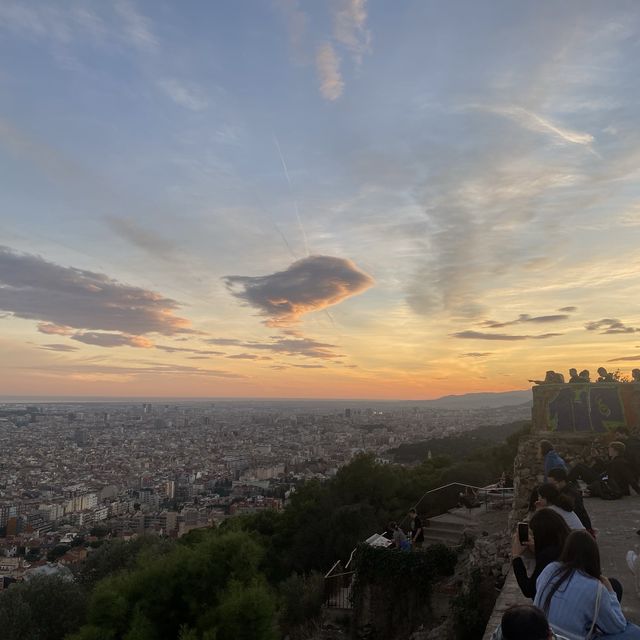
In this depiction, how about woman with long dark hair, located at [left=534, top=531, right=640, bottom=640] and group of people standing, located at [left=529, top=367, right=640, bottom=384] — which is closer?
woman with long dark hair, located at [left=534, top=531, right=640, bottom=640]

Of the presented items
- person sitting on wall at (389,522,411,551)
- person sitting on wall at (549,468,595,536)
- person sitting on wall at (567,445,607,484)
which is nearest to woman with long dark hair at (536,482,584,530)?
person sitting on wall at (549,468,595,536)

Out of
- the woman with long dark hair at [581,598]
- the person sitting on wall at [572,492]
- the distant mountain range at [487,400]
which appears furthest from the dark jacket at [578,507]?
the distant mountain range at [487,400]

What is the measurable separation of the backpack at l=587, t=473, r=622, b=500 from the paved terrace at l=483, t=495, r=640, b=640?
8cm

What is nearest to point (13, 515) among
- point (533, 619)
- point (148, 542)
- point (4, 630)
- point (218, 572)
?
point (148, 542)

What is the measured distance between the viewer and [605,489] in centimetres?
755

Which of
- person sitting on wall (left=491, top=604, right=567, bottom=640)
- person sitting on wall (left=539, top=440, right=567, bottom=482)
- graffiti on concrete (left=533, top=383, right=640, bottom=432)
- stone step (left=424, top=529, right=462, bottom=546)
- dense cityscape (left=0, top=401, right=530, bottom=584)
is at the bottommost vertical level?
dense cityscape (left=0, top=401, right=530, bottom=584)

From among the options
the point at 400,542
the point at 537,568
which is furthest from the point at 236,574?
the point at 537,568

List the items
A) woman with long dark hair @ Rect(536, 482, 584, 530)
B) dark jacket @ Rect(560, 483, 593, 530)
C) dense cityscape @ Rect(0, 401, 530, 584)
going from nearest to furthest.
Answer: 1. woman with long dark hair @ Rect(536, 482, 584, 530)
2. dark jacket @ Rect(560, 483, 593, 530)
3. dense cityscape @ Rect(0, 401, 530, 584)

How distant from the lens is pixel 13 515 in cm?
3653

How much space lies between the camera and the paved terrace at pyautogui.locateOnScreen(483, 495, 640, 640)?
3.84m

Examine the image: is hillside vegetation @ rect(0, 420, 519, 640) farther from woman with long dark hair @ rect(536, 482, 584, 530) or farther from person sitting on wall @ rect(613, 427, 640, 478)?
woman with long dark hair @ rect(536, 482, 584, 530)

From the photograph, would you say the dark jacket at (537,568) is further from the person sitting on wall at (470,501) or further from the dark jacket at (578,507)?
the person sitting on wall at (470,501)

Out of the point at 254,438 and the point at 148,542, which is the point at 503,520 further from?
the point at 254,438

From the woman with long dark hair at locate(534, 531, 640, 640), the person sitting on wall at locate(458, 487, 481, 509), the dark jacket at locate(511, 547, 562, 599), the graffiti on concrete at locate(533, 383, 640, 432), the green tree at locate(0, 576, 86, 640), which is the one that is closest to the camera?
the woman with long dark hair at locate(534, 531, 640, 640)
